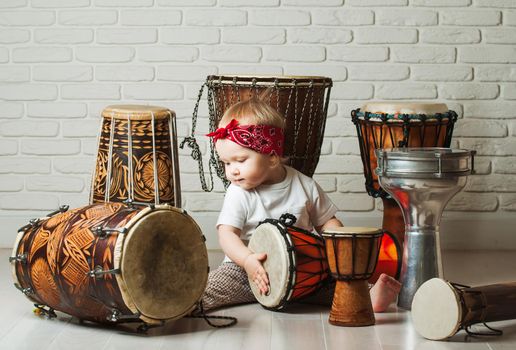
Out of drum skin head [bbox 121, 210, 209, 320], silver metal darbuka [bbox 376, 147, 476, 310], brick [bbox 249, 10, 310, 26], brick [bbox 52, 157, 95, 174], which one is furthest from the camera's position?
brick [bbox 52, 157, 95, 174]

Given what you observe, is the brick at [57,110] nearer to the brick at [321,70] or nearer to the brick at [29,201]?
the brick at [29,201]

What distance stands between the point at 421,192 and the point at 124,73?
5.52 feet

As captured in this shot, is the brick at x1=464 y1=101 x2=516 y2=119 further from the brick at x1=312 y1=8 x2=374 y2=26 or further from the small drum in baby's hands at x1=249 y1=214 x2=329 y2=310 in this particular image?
the small drum in baby's hands at x1=249 y1=214 x2=329 y2=310

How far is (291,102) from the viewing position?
3.64 meters

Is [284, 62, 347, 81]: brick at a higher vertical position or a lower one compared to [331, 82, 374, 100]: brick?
higher

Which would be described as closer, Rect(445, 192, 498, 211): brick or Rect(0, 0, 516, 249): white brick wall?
Rect(0, 0, 516, 249): white brick wall

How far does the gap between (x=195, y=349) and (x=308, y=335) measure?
0.37 m

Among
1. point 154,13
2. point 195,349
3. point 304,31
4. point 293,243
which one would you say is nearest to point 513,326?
point 293,243

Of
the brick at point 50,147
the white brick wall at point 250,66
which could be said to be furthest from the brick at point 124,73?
the brick at point 50,147

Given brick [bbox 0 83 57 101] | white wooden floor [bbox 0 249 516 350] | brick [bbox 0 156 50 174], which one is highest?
brick [bbox 0 83 57 101]

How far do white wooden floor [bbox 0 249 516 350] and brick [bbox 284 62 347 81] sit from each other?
4.52ft

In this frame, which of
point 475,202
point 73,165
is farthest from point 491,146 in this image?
point 73,165

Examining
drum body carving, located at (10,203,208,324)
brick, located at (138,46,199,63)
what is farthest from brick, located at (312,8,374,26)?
drum body carving, located at (10,203,208,324)

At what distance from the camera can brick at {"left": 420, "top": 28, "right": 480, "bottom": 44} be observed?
430cm
